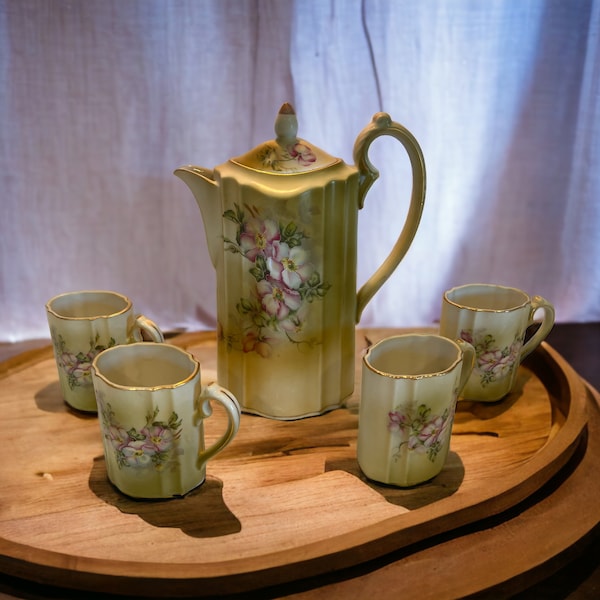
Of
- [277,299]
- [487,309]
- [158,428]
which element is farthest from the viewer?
[487,309]

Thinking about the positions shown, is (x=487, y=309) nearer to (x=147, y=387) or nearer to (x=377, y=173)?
(x=377, y=173)

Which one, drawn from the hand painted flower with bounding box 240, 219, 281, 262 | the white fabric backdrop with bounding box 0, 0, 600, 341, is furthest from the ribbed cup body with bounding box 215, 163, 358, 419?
the white fabric backdrop with bounding box 0, 0, 600, 341

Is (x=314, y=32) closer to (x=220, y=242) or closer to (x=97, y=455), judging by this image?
(x=220, y=242)

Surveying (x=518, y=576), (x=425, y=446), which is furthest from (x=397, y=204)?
(x=518, y=576)

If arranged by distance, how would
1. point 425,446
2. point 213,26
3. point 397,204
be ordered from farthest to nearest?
point 397,204
point 213,26
point 425,446

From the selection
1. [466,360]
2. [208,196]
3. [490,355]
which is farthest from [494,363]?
[208,196]

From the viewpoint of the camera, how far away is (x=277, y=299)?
641mm

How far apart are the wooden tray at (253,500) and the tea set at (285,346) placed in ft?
0.07

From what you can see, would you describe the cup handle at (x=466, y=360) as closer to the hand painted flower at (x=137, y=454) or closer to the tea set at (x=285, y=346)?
the tea set at (x=285, y=346)

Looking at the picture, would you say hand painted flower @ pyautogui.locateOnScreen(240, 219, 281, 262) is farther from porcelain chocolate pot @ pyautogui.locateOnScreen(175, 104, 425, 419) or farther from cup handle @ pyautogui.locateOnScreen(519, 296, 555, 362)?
cup handle @ pyautogui.locateOnScreen(519, 296, 555, 362)

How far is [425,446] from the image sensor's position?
574 millimetres

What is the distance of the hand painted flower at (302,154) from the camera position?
24.8 inches

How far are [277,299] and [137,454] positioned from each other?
0.19m

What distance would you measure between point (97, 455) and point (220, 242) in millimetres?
226
